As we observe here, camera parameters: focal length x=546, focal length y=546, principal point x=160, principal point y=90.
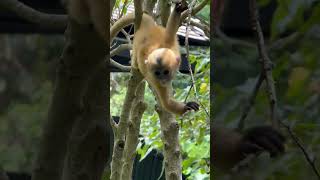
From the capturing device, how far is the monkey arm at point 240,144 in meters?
0.61

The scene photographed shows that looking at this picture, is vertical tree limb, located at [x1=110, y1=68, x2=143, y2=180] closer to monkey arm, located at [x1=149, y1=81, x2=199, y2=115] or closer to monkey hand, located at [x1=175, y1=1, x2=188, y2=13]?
monkey arm, located at [x1=149, y1=81, x2=199, y2=115]

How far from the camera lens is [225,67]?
0.63 meters

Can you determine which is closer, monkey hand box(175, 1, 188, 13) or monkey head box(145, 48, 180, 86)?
monkey hand box(175, 1, 188, 13)

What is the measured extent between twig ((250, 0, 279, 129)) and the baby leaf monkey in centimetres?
108

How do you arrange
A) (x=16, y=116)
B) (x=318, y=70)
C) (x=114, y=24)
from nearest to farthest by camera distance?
(x=318, y=70) < (x=16, y=116) < (x=114, y=24)

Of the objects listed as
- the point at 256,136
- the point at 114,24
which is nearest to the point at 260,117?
the point at 256,136

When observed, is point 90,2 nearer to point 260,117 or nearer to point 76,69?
point 76,69

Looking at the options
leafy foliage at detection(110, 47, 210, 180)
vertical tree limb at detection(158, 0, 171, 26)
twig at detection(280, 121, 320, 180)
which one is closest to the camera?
twig at detection(280, 121, 320, 180)

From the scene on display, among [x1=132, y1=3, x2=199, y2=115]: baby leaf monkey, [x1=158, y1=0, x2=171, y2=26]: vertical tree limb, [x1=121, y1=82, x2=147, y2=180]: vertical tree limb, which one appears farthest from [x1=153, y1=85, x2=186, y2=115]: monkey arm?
[x1=158, y1=0, x2=171, y2=26]: vertical tree limb

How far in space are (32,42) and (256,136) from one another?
30 centimetres

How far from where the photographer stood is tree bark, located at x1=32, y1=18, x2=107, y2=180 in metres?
0.67

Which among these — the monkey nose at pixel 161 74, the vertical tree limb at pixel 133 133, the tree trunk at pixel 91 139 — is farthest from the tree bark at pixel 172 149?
the tree trunk at pixel 91 139

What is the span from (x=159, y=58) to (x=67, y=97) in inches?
47.6

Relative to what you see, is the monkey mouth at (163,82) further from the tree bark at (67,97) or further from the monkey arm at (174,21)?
the tree bark at (67,97)
